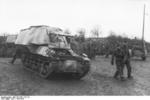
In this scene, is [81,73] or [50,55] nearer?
[50,55]

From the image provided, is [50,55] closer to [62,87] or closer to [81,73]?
[62,87]

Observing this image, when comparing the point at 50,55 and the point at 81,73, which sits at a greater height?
the point at 50,55

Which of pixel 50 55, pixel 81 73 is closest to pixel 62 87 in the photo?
pixel 50 55

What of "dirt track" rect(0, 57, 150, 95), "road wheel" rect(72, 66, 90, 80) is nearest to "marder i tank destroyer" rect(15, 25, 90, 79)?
"road wheel" rect(72, 66, 90, 80)

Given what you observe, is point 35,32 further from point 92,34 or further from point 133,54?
point 92,34

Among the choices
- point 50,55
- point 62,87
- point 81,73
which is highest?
point 50,55

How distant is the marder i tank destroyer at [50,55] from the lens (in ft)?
27.1

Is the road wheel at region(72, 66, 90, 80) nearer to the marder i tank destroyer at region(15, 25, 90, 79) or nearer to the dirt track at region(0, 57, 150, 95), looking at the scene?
the marder i tank destroyer at region(15, 25, 90, 79)

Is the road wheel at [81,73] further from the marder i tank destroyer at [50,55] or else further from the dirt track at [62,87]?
the dirt track at [62,87]

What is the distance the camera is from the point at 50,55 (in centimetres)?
830

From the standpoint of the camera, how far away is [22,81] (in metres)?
8.33

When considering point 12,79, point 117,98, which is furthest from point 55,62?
point 117,98

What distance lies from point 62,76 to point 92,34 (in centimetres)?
4198

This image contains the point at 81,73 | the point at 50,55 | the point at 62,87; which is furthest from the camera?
the point at 81,73
